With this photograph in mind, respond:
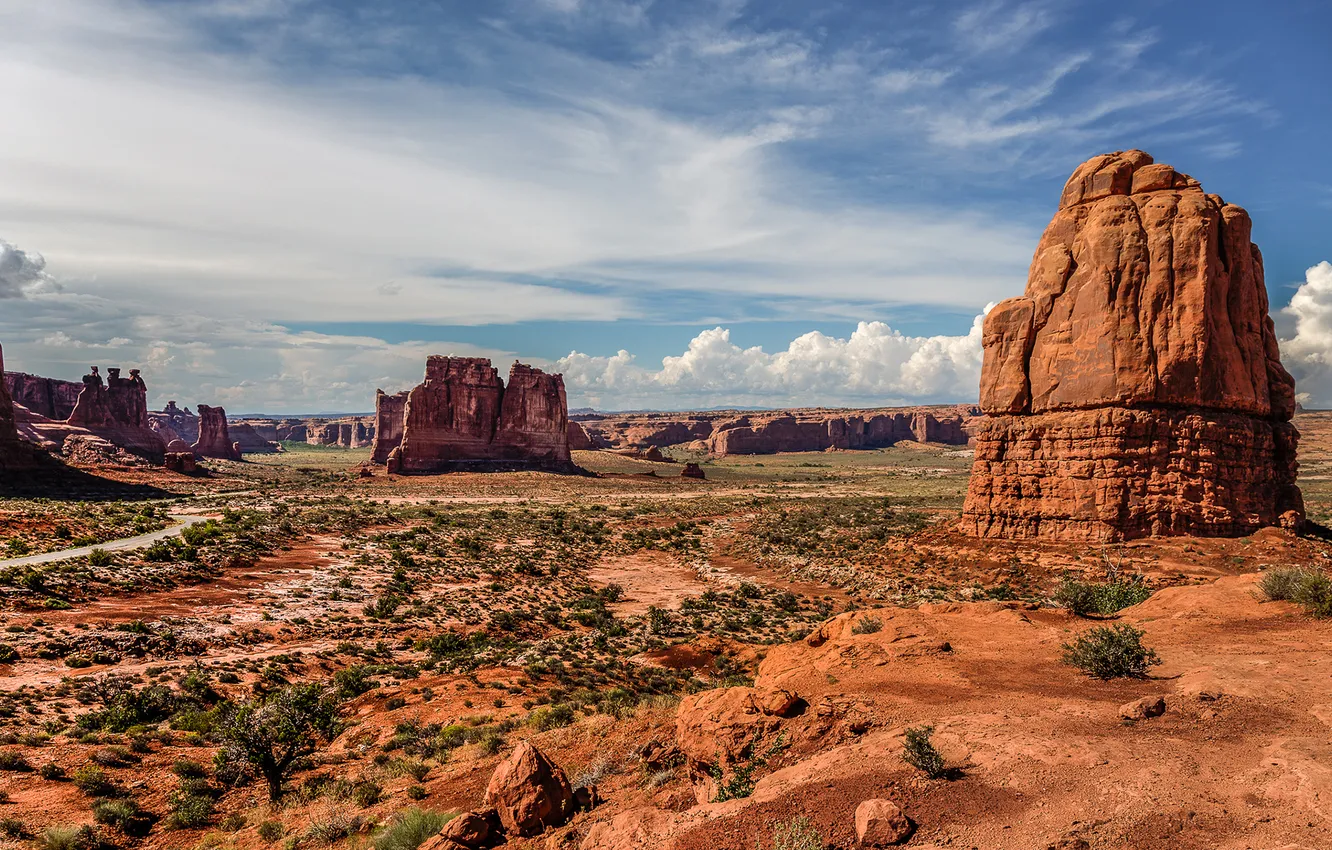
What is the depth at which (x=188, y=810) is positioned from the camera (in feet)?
38.8

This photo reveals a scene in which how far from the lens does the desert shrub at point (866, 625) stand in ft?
52.2

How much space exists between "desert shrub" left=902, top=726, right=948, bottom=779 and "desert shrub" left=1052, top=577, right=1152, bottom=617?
12.0 meters

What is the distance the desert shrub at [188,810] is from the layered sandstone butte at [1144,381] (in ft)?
109

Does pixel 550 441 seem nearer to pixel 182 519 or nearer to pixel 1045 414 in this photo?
pixel 182 519

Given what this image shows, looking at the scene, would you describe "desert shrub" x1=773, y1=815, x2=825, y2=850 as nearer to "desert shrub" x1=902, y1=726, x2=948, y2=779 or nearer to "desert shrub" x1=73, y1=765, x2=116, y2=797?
"desert shrub" x1=902, y1=726, x2=948, y2=779

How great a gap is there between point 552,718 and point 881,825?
1017 cm

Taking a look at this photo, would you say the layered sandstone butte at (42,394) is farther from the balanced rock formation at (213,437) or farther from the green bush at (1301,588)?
the green bush at (1301,588)

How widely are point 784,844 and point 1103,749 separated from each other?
475 cm

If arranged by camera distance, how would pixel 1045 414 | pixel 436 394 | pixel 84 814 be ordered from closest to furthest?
pixel 84 814 → pixel 1045 414 → pixel 436 394

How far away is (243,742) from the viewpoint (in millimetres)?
12281

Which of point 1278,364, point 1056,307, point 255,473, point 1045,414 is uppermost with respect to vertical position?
point 1056,307

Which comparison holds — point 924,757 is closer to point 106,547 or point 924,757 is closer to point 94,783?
point 94,783

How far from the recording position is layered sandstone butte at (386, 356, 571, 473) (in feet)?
320

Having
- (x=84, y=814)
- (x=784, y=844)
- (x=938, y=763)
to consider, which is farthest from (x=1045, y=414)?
(x=84, y=814)
